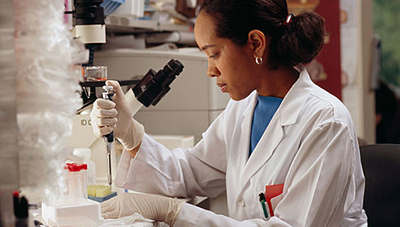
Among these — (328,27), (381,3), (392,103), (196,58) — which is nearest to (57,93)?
(196,58)

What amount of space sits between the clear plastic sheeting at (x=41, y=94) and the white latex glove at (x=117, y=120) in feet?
2.11

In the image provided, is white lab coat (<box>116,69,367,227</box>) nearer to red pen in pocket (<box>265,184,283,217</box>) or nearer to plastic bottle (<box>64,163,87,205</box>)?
red pen in pocket (<box>265,184,283,217</box>)

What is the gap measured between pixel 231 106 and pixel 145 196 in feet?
1.60

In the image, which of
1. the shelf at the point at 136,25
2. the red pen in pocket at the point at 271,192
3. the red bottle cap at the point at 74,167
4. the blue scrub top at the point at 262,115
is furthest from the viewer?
the shelf at the point at 136,25

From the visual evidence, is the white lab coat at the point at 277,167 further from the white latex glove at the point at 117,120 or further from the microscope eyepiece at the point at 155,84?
the microscope eyepiece at the point at 155,84

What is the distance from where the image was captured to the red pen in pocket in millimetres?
1484

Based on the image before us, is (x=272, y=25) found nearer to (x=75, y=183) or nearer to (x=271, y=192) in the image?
(x=271, y=192)

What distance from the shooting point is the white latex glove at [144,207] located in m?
1.44

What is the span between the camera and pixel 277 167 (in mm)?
1514

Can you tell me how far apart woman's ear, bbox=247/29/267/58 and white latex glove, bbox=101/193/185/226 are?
498 mm

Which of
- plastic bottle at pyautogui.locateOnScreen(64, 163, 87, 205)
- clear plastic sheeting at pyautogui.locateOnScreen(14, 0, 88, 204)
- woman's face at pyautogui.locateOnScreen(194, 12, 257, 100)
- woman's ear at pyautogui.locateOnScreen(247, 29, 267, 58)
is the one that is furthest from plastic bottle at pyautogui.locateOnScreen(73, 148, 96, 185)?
clear plastic sheeting at pyautogui.locateOnScreen(14, 0, 88, 204)

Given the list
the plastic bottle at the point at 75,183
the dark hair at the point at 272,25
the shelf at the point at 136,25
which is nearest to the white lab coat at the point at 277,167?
the dark hair at the point at 272,25

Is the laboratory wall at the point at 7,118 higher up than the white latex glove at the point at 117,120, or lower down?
higher up

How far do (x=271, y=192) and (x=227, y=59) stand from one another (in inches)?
16.1
